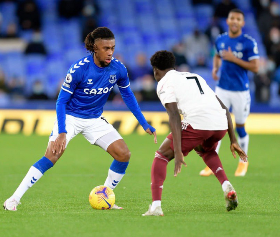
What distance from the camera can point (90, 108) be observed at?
711 centimetres

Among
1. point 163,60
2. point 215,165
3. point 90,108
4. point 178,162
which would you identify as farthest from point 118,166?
point 163,60

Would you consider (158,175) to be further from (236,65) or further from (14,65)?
(14,65)

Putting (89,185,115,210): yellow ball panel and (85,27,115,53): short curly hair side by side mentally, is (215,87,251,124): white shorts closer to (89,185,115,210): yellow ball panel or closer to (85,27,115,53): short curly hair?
(85,27,115,53): short curly hair

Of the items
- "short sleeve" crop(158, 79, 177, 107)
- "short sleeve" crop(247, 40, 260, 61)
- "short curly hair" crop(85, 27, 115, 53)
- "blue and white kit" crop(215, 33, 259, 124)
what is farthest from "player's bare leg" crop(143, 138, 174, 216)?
"short sleeve" crop(247, 40, 260, 61)

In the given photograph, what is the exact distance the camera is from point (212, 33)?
20.9 m

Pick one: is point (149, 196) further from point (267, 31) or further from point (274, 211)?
point (267, 31)

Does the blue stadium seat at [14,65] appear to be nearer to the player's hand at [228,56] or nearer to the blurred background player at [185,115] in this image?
the player's hand at [228,56]

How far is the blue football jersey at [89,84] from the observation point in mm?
6723

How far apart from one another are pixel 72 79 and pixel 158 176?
145 centimetres

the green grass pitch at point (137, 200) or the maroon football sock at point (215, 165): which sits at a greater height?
the maroon football sock at point (215, 165)

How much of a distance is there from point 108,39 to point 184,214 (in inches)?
82.4

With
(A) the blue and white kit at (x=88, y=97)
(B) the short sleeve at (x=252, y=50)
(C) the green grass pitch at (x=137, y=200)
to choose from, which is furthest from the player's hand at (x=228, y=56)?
(A) the blue and white kit at (x=88, y=97)

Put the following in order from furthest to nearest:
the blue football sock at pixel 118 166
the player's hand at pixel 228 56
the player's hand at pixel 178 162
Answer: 1. the player's hand at pixel 228 56
2. the blue football sock at pixel 118 166
3. the player's hand at pixel 178 162

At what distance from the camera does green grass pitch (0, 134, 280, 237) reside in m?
5.53
